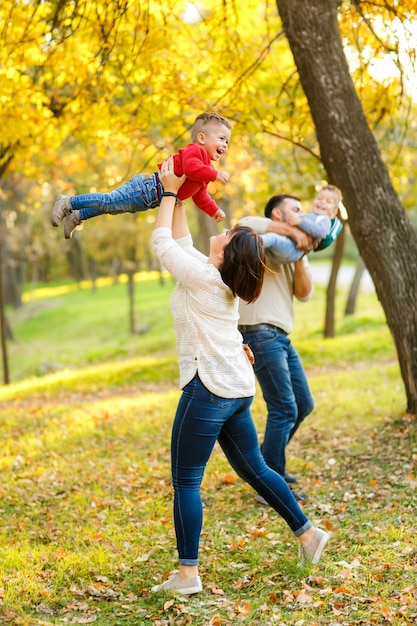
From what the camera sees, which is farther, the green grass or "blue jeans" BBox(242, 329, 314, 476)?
"blue jeans" BBox(242, 329, 314, 476)

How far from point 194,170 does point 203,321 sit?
2.57ft

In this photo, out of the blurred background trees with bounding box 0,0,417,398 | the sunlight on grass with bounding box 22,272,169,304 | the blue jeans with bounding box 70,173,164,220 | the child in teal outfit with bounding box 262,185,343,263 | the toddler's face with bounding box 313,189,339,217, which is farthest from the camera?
the sunlight on grass with bounding box 22,272,169,304

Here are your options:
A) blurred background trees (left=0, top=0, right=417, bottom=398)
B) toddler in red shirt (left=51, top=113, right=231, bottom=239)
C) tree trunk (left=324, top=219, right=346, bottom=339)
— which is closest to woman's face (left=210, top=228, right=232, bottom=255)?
toddler in red shirt (left=51, top=113, right=231, bottom=239)

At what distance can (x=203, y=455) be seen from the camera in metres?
3.73

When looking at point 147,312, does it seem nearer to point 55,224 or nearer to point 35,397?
point 35,397

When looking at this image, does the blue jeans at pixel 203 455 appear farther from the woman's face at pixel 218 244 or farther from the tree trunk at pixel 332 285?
the tree trunk at pixel 332 285

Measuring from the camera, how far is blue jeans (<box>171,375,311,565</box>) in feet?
12.0

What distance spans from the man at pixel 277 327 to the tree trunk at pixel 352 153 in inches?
45.1

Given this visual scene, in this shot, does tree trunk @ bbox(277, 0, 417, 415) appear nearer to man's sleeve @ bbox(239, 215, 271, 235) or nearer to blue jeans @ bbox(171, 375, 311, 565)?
man's sleeve @ bbox(239, 215, 271, 235)

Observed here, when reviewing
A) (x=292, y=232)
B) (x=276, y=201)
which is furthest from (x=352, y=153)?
(x=292, y=232)

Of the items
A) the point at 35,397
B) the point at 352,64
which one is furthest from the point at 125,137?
the point at 35,397

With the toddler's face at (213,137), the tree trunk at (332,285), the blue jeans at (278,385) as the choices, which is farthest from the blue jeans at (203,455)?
the tree trunk at (332,285)

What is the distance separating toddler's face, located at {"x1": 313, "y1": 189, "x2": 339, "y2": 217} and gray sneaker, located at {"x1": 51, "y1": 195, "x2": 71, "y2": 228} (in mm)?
2065

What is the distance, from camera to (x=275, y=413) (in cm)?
513
